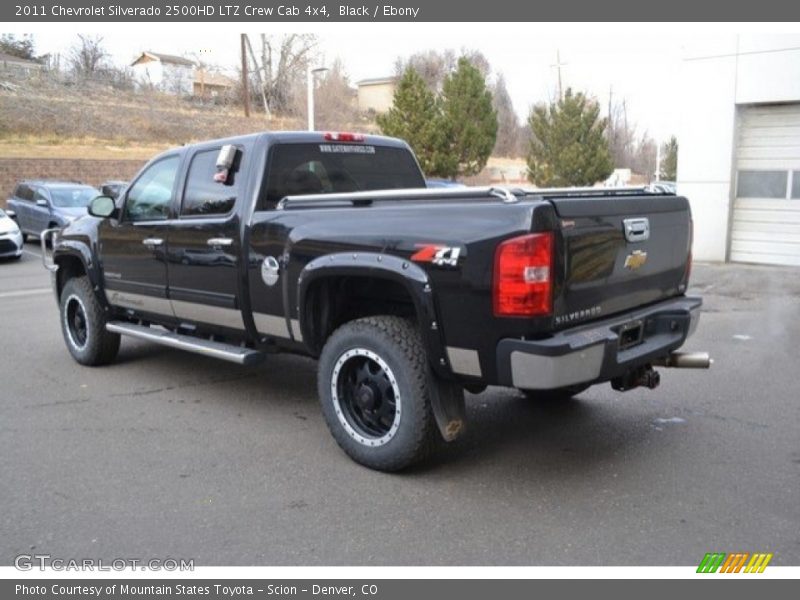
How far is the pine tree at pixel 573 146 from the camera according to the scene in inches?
1048

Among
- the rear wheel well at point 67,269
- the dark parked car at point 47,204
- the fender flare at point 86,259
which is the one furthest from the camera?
the dark parked car at point 47,204

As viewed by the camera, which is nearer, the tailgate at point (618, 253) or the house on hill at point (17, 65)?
the tailgate at point (618, 253)

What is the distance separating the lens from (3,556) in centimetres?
349

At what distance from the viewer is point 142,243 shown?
613 cm

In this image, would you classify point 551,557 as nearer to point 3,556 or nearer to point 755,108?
point 3,556

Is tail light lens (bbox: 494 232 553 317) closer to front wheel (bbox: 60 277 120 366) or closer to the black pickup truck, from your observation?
the black pickup truck

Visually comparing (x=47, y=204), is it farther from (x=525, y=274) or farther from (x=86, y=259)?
(x=525, y=274)

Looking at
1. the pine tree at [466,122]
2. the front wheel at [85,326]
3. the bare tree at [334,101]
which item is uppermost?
the bare tree at [334,101]

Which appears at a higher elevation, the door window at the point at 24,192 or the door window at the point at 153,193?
the door window at the point at 153,193

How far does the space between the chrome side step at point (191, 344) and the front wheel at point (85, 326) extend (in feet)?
0.74

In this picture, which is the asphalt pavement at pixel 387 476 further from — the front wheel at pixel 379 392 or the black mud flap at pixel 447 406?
the black mud flap at pixel 447 406

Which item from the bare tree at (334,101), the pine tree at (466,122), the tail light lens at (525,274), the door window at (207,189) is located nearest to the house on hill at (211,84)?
the bare tree at (334,101)

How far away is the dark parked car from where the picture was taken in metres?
17.6

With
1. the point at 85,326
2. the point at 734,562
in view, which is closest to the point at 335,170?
the point at 85,326
